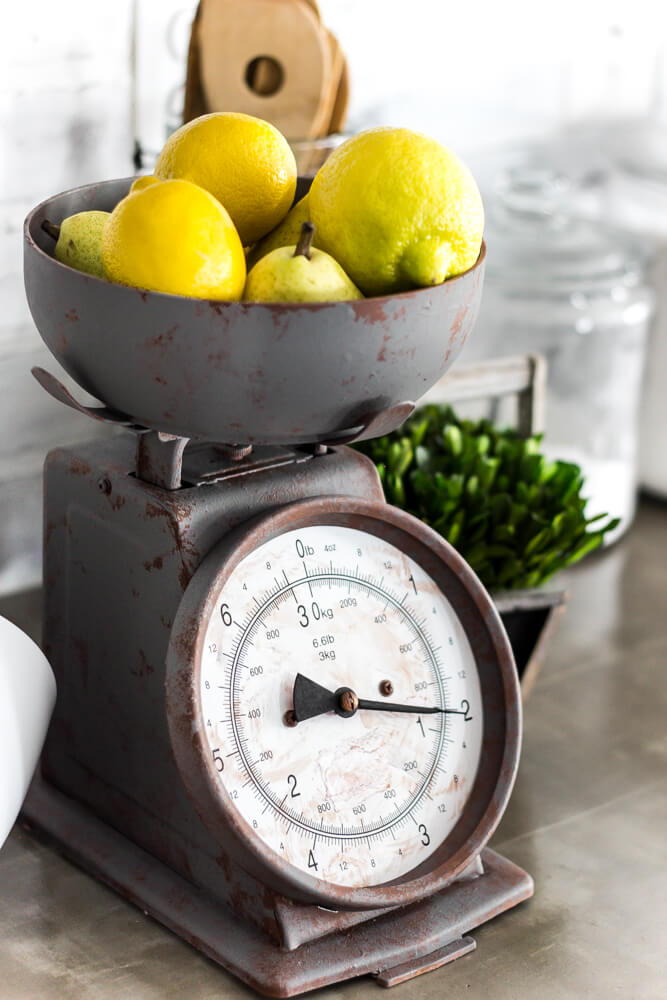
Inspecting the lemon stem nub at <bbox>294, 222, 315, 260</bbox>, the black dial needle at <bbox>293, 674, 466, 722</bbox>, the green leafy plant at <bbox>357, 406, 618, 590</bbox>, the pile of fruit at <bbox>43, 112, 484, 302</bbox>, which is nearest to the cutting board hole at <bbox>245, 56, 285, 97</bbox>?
the green leafy plant at <bbox>357, 406, 618, 590</bbox>

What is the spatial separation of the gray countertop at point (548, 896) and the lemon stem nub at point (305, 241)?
52 cm

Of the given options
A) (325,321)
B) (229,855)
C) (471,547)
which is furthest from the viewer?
(471,547)

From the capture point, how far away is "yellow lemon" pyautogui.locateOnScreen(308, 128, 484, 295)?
34.3 inches

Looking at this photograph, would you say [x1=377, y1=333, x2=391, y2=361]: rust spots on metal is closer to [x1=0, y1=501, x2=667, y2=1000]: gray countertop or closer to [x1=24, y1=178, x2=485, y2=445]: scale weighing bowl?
[x1=24, y1=178, x2=485, y2=445]: scale weighing bowl

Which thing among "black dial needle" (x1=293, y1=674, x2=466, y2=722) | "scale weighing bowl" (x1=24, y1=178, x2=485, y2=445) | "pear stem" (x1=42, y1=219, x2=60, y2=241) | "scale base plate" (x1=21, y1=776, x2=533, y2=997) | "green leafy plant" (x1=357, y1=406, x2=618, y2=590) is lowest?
"scale base plate" (x1=21, y1=776, x2=533, y2=997)

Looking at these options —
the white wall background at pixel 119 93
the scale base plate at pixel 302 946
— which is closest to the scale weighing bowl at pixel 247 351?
the scale base plate at pixel 302 946

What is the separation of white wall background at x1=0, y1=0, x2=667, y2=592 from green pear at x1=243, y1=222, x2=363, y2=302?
59 centimetres

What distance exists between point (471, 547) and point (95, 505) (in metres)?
0.44

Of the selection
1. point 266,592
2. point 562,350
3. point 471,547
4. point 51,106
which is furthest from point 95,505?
point 562,350

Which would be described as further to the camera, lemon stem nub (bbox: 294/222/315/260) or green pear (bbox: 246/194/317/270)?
green pear (bbox: 246/194/317/270)

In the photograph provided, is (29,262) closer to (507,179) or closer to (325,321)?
(325,321)

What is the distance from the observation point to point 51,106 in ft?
4.53

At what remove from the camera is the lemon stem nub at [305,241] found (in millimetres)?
846

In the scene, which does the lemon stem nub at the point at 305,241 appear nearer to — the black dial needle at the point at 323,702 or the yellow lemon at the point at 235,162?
the yellow lemon at the point at 235,162
